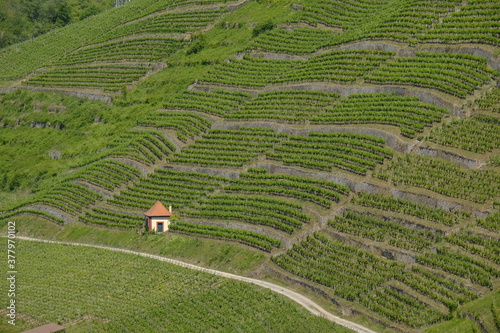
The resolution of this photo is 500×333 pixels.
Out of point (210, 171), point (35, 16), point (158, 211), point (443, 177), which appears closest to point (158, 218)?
point (158, 211)

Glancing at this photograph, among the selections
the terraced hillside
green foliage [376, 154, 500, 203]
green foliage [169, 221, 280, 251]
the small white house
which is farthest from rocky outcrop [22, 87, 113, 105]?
green foliage [376, 154, 500, 203]

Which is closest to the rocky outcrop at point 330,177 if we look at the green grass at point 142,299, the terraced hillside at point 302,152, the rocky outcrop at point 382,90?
the terraced hillside at point 302,152

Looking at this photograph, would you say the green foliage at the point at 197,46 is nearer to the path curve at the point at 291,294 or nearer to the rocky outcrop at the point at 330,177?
the rocky outcrop at the point at 330,177

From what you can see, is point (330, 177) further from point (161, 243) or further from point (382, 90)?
point (161, 243)

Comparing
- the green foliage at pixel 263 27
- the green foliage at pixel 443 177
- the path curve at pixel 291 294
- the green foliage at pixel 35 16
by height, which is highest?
the green foliage at pixel 35 16

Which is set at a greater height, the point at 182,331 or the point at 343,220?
the point at 343,220

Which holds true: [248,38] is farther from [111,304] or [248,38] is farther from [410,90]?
[111,304]

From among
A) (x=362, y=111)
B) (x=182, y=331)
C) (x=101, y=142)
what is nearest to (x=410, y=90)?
(x=362, y=111)
